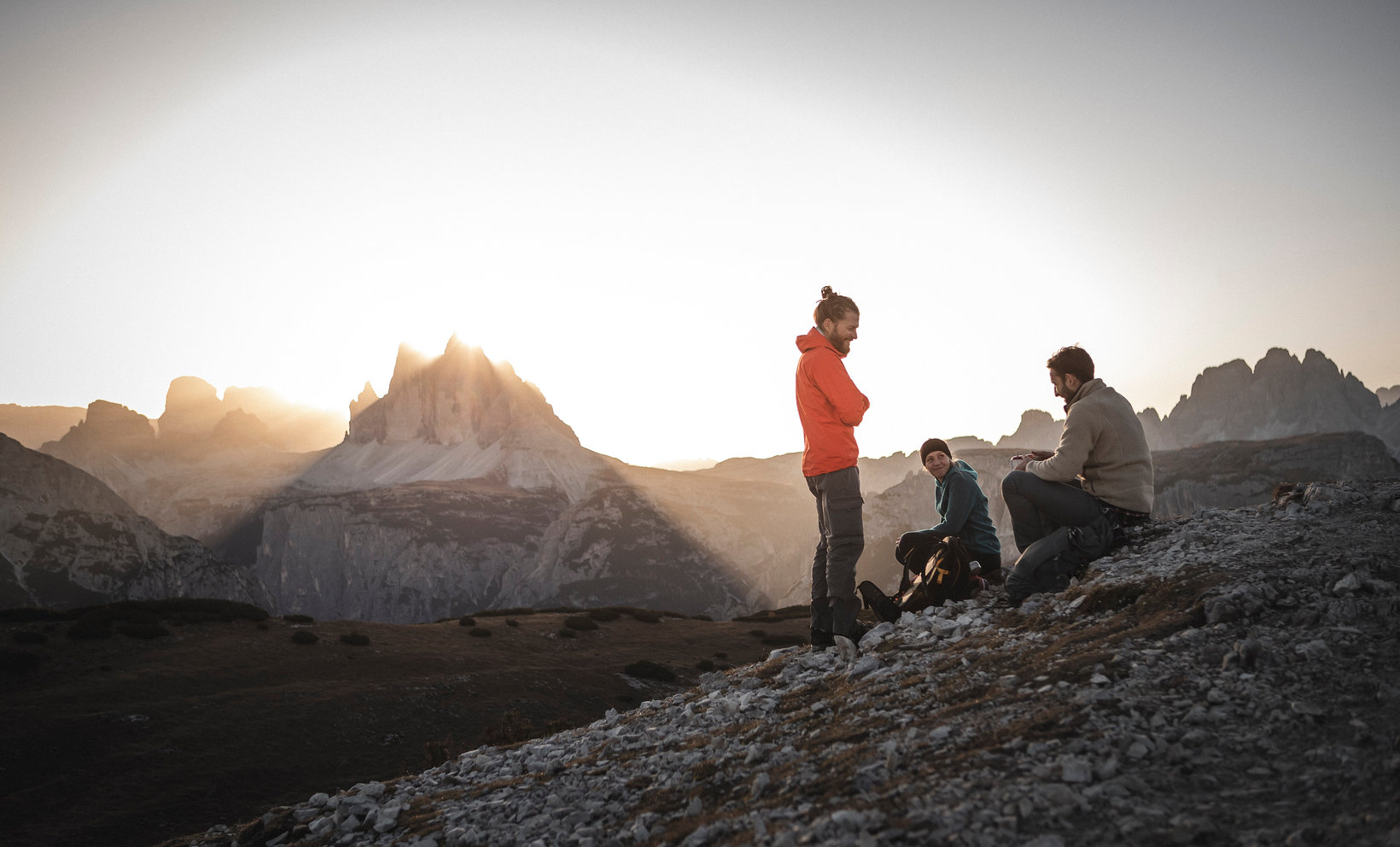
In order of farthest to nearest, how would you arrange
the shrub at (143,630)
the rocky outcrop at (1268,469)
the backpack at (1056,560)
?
the rocky outcrop at (1268,469) < the shrub at (143,630) < the backpack at (1056,560)

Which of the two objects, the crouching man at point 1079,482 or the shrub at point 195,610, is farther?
the shrub at point 195,610

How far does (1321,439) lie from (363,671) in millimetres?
180786

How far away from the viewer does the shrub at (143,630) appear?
30.1 m

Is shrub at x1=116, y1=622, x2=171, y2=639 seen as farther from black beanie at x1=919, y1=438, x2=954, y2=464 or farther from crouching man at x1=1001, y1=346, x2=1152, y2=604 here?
crouching man at x1=1001, y1=346, x2=1152, y2=604

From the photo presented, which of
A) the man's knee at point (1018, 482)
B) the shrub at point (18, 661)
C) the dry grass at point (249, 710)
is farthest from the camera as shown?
the shrub at point (18, 661)

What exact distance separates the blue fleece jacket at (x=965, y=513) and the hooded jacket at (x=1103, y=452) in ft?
4.86

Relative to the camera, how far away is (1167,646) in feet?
20.4

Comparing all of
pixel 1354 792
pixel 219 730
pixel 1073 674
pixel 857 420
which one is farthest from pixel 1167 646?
pixel 219 730

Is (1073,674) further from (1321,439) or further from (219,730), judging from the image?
(1321,439)

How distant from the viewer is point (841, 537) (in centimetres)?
964

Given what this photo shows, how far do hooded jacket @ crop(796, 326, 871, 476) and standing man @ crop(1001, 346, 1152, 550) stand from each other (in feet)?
7.28

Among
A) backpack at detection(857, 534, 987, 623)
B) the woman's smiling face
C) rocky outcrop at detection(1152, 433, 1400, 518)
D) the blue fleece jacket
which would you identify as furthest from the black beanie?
rocky outcrop at detection(1152, 433, 1400, 518)

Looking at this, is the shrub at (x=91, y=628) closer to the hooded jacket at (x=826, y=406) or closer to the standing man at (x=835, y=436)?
the standing man at (x=835, y=436)

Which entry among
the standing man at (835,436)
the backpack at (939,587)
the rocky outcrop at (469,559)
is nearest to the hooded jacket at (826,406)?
the standing man at (835,436)
